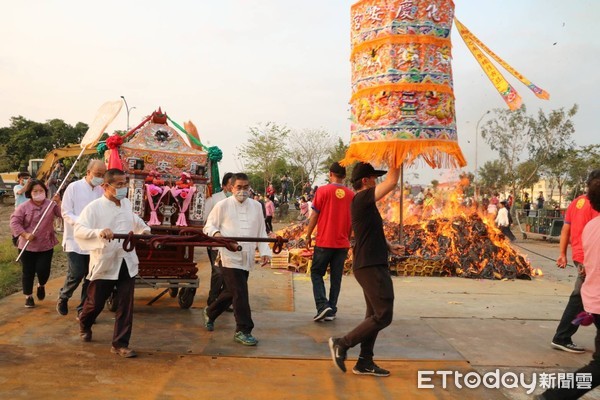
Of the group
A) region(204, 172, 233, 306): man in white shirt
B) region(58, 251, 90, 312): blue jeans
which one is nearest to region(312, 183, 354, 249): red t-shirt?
region(204, 172, 233, 306): man in white shirt

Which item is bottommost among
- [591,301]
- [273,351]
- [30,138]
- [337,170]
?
[273,351]

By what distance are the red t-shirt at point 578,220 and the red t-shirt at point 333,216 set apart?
2566 millimetres

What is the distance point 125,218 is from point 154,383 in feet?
5.72

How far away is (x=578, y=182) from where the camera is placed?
113ft

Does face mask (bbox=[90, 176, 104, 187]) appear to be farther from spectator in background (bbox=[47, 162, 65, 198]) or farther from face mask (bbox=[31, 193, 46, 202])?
spectator in background (bbox=[47, 162, 65, 198])

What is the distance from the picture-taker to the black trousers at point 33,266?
22.3 feet

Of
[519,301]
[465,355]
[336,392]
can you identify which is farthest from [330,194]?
[519,301]

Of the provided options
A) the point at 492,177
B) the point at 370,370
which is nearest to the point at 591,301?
the point at 370,370

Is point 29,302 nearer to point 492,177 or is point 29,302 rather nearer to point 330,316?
point 330,316

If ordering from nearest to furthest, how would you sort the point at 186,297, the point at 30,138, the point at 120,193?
1. the point at 120,193
2. the point at 186,297
3. the point at 30,138

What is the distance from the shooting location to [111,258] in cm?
505

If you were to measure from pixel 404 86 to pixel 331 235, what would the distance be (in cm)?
279

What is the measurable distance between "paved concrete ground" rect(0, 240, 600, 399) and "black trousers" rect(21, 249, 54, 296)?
0.31 m

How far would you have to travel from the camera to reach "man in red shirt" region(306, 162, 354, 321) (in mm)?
6691
